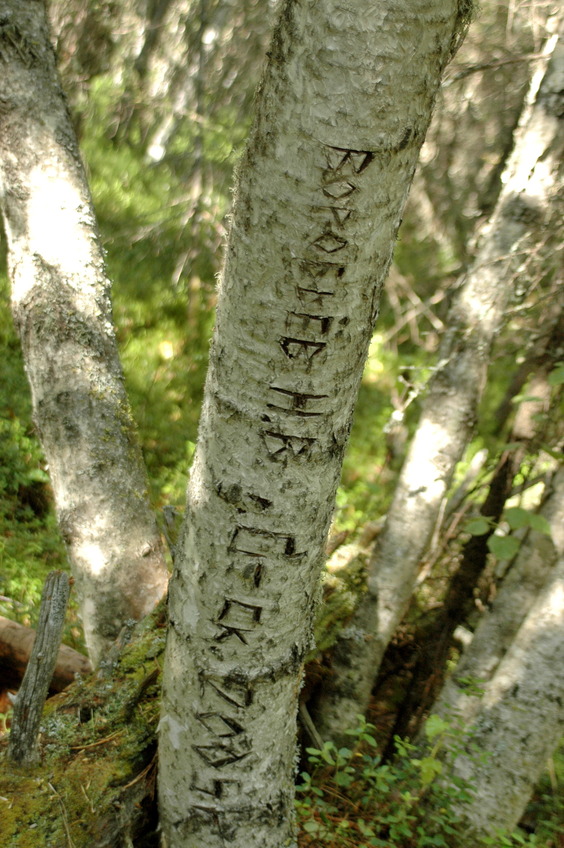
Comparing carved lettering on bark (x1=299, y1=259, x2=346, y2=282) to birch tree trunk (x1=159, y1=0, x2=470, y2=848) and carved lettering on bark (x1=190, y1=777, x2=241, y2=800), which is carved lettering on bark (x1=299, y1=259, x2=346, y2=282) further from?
carved lettering on bark (x1=190, y1=777, x2=241, y2=800)

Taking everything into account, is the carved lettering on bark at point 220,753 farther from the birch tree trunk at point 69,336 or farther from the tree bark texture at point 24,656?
the tree bark texture at point 24,656

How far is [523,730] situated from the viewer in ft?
7.96

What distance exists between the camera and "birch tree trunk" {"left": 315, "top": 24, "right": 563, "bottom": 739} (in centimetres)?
283

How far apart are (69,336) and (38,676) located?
3.79 feet

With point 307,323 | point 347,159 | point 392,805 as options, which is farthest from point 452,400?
point 347,159

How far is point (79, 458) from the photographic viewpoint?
88.6 inches

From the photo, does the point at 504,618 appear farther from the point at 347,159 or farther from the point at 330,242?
the point at 347,159

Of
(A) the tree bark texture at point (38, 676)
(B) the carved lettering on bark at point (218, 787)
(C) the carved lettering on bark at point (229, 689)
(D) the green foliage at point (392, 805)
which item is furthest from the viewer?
(D) the green foliage at point (392, 805)

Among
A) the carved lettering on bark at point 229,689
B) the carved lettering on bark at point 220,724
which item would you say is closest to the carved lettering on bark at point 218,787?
the carved lettering on bark at point 220,724

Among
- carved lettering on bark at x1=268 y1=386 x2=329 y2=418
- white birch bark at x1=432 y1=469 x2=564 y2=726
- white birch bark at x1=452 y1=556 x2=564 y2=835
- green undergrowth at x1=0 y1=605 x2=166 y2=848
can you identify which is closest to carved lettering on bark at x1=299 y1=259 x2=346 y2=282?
carved lettering on bark at x1=268 y1=386 x2=329 y2=418

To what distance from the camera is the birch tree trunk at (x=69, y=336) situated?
2.17m

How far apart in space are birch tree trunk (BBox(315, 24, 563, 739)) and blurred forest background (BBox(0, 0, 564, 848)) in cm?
14

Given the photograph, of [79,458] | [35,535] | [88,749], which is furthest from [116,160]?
[88,749]

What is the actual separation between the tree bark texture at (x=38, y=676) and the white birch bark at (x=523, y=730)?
164 cm
